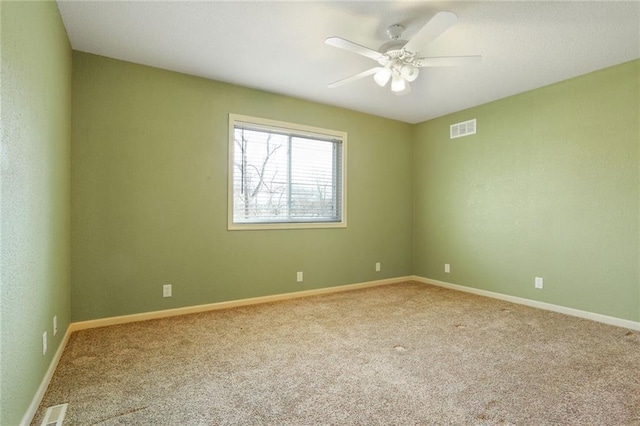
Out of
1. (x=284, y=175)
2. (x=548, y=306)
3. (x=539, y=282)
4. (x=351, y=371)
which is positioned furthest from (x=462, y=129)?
(x=351, y=371)

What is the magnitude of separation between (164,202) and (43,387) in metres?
1.78

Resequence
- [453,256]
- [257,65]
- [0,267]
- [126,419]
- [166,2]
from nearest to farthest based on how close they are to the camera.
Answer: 1. [0,267]
2. [126,419]
3. [166,2]
4. [257,65]
5. [453,256]

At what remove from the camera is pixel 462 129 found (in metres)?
4.52

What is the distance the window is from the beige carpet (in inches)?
47.3

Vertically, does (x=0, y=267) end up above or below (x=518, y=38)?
below

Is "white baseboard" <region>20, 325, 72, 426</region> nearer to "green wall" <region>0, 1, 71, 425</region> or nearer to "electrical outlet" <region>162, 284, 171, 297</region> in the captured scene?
"green wall" <region>0, 1, 71, 425</region>

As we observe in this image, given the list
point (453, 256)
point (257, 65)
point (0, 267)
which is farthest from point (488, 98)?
point (0, 267)

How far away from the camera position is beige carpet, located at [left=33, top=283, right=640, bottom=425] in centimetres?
170

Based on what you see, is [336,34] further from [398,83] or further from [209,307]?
[209,307]

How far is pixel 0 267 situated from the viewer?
1302mm

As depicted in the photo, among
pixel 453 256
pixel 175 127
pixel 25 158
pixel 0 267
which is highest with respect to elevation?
pixel 175 127

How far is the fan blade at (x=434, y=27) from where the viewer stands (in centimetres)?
187

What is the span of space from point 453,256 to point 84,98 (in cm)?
466

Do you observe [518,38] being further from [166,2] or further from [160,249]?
[160,249]
